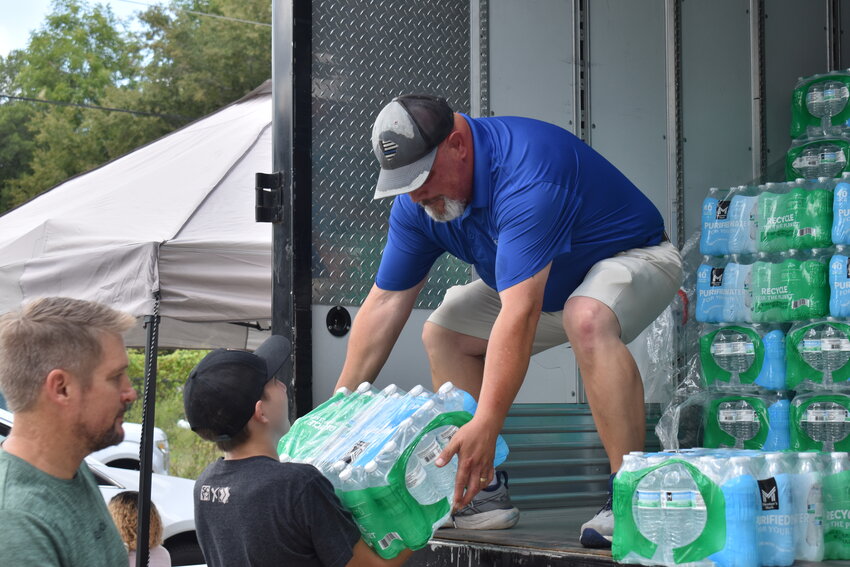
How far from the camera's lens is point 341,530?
2.86m

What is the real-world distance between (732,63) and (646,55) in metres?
0.81

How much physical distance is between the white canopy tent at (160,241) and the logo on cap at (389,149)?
2.60 metres

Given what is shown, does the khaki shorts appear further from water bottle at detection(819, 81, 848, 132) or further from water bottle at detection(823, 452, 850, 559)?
water bottle at detection(819, 81, 848, 132)

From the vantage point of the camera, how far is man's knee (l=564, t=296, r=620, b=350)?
3.59 meters

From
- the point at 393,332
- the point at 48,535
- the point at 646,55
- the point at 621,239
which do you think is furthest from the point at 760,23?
the point at 48,535

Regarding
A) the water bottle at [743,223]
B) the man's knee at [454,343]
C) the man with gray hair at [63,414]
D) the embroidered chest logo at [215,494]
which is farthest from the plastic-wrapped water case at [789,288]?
the man with gray hair at [63,414]

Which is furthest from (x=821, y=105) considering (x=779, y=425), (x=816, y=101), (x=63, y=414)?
(x=63, y=414)

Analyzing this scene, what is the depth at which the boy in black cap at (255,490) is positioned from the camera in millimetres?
2826

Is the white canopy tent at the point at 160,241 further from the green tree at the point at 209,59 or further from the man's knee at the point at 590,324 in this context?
the green tree at the point at 209,59

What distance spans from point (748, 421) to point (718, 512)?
2626 mm

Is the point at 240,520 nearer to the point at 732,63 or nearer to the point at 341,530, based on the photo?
the point at 341,530

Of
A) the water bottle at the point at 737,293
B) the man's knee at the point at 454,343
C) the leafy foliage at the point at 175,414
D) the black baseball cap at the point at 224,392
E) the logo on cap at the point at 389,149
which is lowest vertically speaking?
the leafy foliage at the point at 175,414

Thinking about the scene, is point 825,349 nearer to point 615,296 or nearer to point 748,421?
point 748,421

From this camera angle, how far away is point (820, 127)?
629 cm
